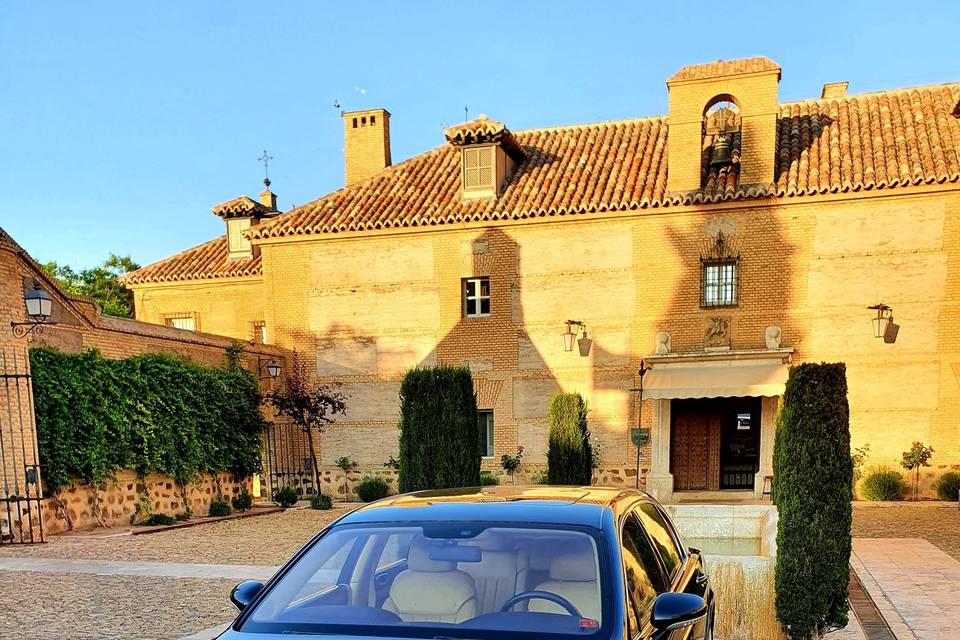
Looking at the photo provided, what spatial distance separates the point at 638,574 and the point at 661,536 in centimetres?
105

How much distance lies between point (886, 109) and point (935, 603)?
1597cm

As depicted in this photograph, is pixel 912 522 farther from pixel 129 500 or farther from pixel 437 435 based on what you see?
pixel 129 500

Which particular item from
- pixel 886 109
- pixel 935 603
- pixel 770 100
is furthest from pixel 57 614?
pixel 886 109

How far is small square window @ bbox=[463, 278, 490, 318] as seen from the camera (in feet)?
61.9

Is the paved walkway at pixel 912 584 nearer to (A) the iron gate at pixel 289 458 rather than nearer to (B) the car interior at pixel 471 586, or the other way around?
(B) the car interior at pixel 471 586

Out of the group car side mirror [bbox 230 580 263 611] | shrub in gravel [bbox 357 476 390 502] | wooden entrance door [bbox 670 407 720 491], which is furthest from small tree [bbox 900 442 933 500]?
car side mirror [bbox 230 580 263 611]

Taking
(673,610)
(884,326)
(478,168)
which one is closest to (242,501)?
(478,168)

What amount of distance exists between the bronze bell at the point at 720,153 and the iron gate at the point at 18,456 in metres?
16.6

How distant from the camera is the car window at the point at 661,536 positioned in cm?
384

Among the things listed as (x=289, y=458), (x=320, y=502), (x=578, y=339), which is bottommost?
(x=320, y=502)

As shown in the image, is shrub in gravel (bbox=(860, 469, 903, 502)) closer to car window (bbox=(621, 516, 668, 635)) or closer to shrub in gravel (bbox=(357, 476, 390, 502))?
shrub in gravel (bbox=(357, 476, 390, 502))

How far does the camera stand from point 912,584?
8.21 meters

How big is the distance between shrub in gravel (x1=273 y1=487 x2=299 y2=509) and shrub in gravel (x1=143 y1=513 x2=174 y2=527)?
12.8 feet

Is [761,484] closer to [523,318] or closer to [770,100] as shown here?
[523,318]
